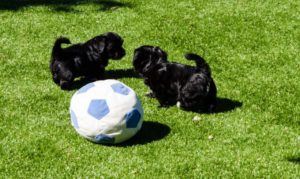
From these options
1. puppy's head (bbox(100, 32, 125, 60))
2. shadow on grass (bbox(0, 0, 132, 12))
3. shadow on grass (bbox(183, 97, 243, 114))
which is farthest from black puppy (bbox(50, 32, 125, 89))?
shadow on grass (bbox(0, 0, 132, 12))

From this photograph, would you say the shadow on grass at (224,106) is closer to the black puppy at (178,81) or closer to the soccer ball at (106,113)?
the black puppy at (178,81)

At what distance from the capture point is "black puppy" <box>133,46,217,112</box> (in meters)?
8.30

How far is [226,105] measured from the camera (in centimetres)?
879

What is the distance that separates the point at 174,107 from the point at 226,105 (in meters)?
0.83

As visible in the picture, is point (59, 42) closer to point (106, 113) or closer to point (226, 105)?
point (106, 113)

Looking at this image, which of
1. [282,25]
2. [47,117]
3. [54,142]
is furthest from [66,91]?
[282,25]

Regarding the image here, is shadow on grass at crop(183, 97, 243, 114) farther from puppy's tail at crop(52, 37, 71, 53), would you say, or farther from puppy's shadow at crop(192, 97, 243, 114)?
puppy's tail at crop(52, 37, 71, 53)

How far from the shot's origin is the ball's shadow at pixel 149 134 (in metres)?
7.71

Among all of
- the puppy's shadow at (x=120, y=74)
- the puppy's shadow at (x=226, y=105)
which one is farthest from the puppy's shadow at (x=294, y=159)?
the puppy's shadow at (x=120, y=74)

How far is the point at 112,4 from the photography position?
12641 millimetres

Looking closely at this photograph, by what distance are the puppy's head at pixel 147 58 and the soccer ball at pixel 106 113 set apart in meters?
1.40

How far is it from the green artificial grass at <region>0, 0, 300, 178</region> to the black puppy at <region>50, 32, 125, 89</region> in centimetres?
29

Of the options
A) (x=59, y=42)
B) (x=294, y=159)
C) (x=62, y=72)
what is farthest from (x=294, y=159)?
(x=59, y=42)

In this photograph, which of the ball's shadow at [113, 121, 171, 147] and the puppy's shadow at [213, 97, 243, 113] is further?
the puppy's shadow at [213, 97, 243, 113]
